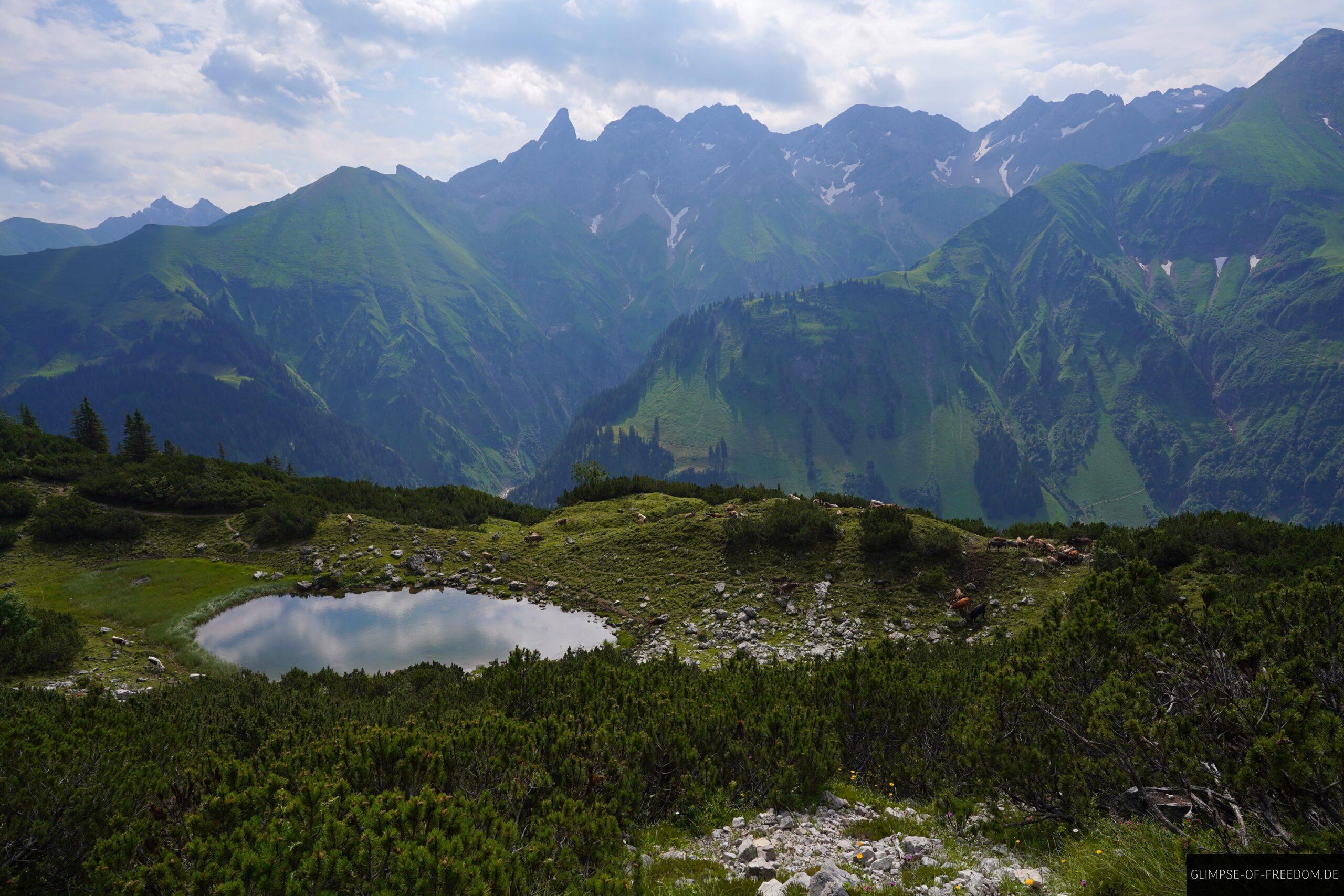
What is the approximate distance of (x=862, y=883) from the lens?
768cm

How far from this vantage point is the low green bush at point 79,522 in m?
35.8

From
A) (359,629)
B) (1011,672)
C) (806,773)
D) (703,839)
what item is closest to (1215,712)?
(1011,672)

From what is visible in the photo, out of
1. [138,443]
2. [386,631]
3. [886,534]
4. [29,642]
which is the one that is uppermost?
[138,443]

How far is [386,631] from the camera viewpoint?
1252 inches

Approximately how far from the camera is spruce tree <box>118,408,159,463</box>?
63906mm

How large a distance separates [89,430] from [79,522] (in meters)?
52.3

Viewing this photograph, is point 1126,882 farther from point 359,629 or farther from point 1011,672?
point 359,629

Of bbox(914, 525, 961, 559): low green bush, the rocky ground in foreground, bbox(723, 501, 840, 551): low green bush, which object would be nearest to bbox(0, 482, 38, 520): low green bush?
bbox(723, 501, 840, 551): low green bush

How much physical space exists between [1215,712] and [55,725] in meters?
18.0

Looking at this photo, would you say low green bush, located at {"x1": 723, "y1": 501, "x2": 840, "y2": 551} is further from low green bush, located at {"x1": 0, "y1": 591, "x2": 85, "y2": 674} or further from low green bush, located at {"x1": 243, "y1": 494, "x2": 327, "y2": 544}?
low green bush, located at {"x1": 0, "y1": 591, "x2": 85, "y2": 674}

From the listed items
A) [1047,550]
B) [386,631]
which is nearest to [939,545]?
[1047,550]

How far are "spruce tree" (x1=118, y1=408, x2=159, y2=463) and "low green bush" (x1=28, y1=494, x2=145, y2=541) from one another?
86.0 feet

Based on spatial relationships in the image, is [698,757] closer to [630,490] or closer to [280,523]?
[280,523]

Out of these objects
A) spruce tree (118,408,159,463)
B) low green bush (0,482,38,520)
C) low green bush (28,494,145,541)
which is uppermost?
spruce tree (118,408,159,463)
